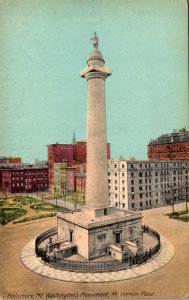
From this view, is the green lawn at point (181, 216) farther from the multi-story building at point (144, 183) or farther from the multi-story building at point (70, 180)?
the multi-story building at point (70, 180)

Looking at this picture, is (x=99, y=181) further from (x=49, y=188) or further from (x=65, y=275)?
(x=49, y=188)

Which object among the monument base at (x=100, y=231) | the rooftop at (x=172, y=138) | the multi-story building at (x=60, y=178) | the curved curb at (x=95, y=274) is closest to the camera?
the curved curb at (x=95, y=274)

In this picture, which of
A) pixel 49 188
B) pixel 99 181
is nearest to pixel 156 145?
pixel 49 188

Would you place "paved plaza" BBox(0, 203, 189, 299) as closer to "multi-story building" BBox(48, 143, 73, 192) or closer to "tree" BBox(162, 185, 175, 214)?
"tree" BBox(162, 185, 175, 214)

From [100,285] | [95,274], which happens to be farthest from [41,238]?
[100,285]

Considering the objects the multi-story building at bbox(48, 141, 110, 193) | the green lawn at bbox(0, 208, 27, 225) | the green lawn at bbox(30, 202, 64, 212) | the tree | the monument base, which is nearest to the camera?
the monument base

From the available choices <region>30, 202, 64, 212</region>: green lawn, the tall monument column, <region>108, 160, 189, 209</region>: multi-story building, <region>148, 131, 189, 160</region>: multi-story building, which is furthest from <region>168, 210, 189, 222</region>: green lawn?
<region>30, 202, 64, 212</region>: green lawn

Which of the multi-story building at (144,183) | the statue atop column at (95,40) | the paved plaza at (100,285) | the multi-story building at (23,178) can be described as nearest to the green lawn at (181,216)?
the multi-story building at (144,183)
